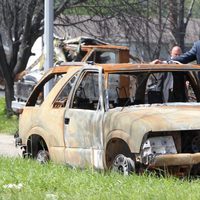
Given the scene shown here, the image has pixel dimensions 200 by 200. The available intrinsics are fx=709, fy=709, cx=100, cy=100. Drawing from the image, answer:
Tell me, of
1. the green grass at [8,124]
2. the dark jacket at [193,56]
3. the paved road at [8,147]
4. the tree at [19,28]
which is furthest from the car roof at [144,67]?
the tree at [19,28]

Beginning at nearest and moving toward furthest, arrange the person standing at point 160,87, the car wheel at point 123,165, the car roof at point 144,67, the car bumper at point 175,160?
the car bumper at point 175,160 < the car wheel at point 123,165 < the car roof at point 144,67 < the person standing at point 160,87

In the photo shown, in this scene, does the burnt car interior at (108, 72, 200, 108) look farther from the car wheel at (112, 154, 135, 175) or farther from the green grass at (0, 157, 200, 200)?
the green grass at (0, 157, 200, 200)

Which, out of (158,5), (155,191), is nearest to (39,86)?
(155,191)

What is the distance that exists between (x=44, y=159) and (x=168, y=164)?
2585 mm

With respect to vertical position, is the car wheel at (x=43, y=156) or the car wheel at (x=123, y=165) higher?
the car wheel at (x=123, y=165)

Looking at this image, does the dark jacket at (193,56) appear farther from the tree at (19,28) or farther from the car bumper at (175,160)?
the tree at (19,28)

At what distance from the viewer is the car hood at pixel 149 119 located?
7.73m

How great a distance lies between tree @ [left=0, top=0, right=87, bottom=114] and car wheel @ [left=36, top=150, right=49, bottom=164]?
31.9 ft

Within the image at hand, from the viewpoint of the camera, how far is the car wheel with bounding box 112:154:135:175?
26.1 feet

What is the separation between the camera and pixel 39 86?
1048cm

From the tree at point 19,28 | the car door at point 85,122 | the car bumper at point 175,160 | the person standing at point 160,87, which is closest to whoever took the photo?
the car bumper at point 175,160

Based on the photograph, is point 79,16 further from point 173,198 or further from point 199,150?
point 173,198

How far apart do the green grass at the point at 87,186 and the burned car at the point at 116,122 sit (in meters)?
0.29

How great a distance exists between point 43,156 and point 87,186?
270 centimetres
